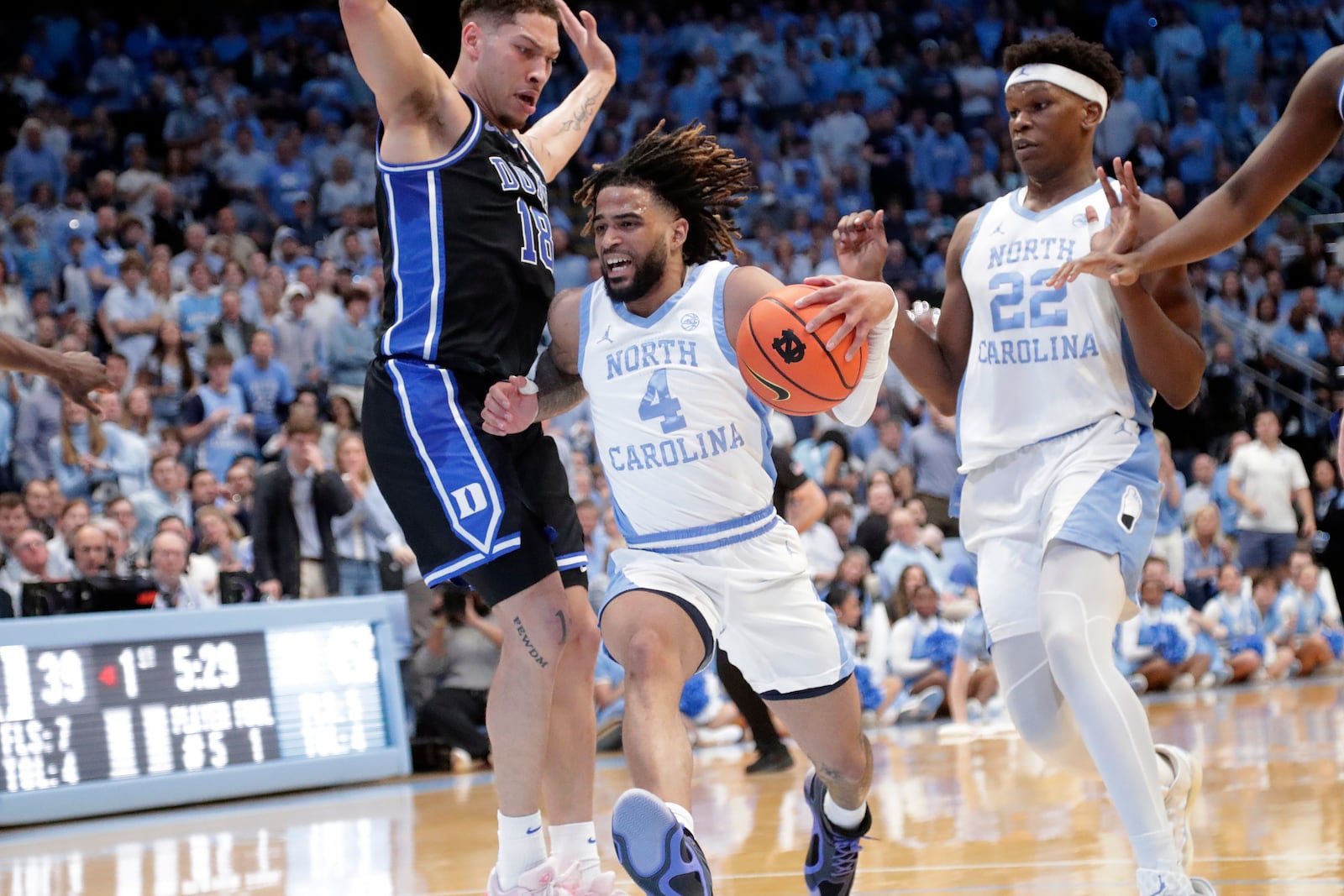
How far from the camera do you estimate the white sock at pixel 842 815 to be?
458 cm

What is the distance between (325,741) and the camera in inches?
356

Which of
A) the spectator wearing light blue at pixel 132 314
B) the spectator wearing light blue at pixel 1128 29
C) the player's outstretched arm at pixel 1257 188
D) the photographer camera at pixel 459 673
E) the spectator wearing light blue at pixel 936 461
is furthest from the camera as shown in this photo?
the spectator wearing light blue at pixel 1128 29

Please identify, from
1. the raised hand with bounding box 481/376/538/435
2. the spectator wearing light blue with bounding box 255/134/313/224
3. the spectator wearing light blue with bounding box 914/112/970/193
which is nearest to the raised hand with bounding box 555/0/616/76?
the raised hand with bounding box 481/376/538/435

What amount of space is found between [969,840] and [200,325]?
8263 millimetres

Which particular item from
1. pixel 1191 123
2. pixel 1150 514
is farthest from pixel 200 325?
pixel 1191 123

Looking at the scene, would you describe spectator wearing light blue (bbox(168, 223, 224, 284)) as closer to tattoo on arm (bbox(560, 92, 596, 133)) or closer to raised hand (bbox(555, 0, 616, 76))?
raised hand (bbox(555, 0, 616, 76))

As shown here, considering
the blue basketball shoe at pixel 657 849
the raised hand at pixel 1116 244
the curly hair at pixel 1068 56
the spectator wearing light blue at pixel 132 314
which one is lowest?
the blue basketball shoe at pixel 657 849

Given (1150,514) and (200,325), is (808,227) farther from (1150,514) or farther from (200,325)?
(1150,514)

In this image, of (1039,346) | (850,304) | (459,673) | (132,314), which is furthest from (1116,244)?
(132,314)

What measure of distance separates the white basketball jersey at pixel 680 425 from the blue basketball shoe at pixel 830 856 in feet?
3.00

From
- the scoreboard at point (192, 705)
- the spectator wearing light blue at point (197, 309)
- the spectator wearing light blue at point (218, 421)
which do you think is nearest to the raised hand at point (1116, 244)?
the scoreboard at point (192, 705)

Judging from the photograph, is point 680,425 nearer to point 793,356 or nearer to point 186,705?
point 793,356

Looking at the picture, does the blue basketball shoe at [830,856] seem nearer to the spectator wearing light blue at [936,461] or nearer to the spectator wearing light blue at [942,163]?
the spectator wearing light blue at [936,461]

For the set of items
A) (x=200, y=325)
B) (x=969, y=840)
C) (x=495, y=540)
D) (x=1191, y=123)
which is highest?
→ (x=1191, y=123)
